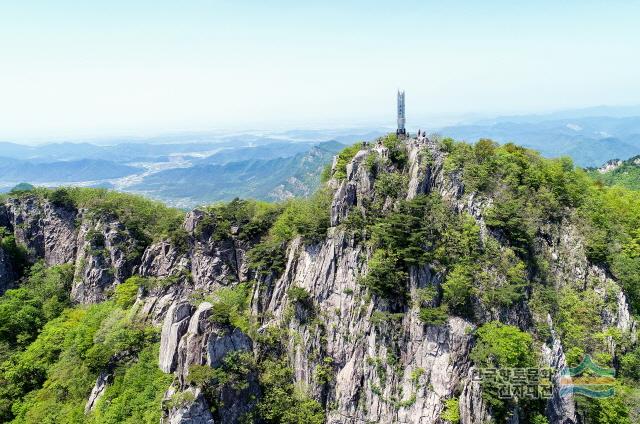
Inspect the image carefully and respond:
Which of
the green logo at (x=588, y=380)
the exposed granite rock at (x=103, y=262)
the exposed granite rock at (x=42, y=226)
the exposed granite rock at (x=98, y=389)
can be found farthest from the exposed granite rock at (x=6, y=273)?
the green logo at (x=588, y=380)

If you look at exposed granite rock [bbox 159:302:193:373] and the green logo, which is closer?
the green logo

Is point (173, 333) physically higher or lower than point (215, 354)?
higher

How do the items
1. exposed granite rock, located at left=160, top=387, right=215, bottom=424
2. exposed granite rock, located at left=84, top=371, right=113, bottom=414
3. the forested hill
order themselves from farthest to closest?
exposed granite rock, located at left=84, top=371, right=113, bottom=414 < the forested hill < exposed granite rock, located at left=160, top=387, right=215, bottom=424

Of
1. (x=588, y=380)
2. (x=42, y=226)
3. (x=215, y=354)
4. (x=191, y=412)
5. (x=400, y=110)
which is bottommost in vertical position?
(x=191, y=412)

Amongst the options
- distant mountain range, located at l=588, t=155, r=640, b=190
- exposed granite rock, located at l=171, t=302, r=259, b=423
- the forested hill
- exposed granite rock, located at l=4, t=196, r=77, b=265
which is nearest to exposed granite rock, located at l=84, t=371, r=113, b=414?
the forested hill

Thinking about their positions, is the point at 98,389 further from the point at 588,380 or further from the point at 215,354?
the point at 588,380

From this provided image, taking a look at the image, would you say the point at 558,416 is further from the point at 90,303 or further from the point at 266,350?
the point at 90,303

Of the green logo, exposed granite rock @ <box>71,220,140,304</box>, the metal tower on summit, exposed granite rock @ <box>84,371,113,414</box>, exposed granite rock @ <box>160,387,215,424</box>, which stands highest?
the metal tower on summit

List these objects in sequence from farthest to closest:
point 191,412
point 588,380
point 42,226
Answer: point 42,226 < point 588,380 < point 191,412

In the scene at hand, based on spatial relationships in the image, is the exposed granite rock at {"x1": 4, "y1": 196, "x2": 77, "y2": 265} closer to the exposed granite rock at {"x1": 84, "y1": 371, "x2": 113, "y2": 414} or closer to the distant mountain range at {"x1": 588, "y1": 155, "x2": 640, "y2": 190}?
the exposed granite rock at {"x1": 84, "y1": 371, "x2": 113, "y2": 414}

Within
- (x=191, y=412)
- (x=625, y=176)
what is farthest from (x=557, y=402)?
(x=625, y=176)
